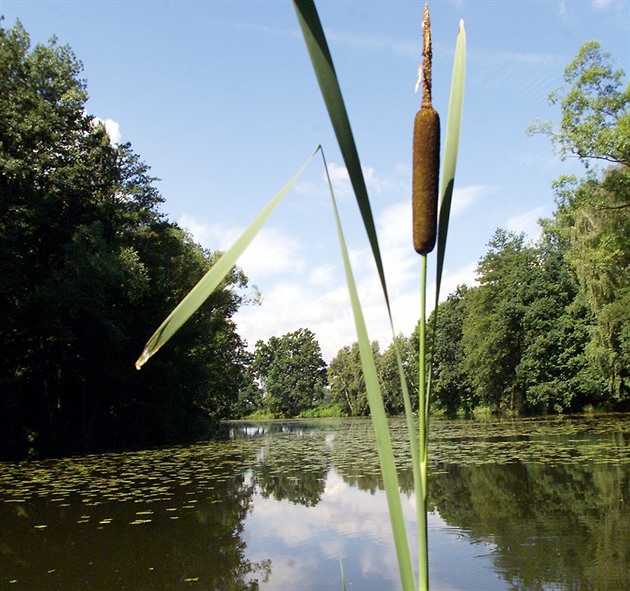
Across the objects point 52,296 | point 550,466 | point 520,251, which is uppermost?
point 520,251

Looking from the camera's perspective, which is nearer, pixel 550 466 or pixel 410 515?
pixel 410 515

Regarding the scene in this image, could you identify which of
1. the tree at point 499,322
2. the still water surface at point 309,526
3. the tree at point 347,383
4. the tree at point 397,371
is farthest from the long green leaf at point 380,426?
the tree at point 347,383

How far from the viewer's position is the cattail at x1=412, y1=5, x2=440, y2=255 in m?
0.84

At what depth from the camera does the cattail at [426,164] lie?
0.84m

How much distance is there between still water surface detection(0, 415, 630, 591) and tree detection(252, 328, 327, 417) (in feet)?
235

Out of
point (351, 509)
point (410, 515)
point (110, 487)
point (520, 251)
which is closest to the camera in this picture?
point (410, 515)

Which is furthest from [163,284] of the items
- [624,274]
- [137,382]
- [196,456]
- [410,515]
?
[410,515]

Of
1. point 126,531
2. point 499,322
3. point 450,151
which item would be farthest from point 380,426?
point 499,322

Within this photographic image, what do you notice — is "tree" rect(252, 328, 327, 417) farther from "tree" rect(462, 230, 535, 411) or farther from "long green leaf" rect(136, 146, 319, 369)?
"long green leaf" rect(136, 146, 319, 369)

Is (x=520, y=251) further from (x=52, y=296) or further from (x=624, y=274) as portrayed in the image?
(x=52, y=296)

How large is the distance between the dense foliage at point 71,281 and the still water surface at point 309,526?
19.2 ft

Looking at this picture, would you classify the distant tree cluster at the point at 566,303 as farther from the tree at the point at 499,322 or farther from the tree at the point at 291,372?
the tree at the point at 291,372

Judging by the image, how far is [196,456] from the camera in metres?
14.6

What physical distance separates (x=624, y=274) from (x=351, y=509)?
1491 centimetres
